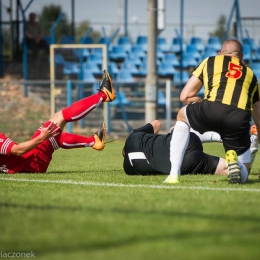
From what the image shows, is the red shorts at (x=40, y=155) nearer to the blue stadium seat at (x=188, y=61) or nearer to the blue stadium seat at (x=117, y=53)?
the blue stadium seat at (x=117, y=53)

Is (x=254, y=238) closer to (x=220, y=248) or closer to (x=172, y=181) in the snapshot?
(x=220, y=248)

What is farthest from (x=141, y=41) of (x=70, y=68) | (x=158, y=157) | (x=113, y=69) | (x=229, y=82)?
(x=229, y=82)

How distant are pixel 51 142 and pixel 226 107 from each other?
244 cm

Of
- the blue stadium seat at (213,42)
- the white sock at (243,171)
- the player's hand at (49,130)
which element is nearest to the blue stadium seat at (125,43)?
the blue stadium seat at (213,42)

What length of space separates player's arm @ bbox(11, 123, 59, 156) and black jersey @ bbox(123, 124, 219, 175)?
3.02 feet

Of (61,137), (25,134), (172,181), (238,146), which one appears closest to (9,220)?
(172,181)

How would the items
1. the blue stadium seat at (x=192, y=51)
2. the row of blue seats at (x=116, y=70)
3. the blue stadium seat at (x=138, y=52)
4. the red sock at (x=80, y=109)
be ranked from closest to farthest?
the red sock at (x=80, y=109) < the row of blue seats at (x=116, y=70) < the blue stadium seat at (x=138, y=52) < the blue stadium seat at (x=192, y=51)

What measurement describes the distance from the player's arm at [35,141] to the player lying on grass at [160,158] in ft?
3.02

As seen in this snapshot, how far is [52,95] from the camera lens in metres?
20.9

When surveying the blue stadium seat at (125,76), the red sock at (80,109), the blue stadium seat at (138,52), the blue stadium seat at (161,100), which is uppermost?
the red sock at (80,109)

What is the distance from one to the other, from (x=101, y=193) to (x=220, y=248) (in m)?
2.54

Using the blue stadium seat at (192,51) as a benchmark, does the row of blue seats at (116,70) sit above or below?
below

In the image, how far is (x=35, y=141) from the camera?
27.2 ft

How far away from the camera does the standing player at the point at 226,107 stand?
722cm
